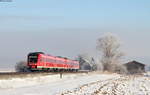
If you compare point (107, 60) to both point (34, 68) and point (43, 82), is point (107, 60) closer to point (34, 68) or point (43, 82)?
point (34, 68)

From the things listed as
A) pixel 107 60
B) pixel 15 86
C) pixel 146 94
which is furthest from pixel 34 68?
pixel 107 60

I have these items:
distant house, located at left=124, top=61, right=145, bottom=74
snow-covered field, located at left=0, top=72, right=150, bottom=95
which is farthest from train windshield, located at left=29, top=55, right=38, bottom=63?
distant house, located at left=124, top=61, right=145, bottom=74

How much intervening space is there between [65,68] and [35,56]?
22991 millimetres

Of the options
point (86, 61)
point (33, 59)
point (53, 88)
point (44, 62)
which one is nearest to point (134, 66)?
point (86, 61)

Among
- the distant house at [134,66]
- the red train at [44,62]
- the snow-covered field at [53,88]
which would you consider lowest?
the snow-covered field at [53,88]

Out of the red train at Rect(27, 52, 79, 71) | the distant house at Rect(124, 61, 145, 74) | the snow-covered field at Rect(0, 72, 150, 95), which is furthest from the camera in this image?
the distant house at Rect(124, 61, 145, 74)

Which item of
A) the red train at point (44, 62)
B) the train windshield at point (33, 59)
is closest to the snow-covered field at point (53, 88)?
the red train at point (44, 62)

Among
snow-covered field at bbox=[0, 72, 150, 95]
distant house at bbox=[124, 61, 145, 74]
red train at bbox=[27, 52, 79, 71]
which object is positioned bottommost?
snow-covered field at bbox=[0, 72, 150, 95]

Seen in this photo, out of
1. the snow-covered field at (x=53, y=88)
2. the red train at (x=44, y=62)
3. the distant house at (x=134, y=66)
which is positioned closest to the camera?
the snow-covered field at (x=53, y=88)

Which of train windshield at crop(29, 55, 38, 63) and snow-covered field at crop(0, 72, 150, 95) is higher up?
train windshield at crop(29, 55, 38, 63)

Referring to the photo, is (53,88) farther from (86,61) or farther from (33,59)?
(86,61)

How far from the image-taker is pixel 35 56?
206 ft

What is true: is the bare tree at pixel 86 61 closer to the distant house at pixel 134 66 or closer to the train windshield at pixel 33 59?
the distant house at pixel 134 66

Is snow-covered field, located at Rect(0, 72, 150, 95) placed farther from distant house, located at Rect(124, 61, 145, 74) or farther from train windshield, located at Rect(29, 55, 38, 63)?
distant house, located at Rect(124, 61, 145, 74)
